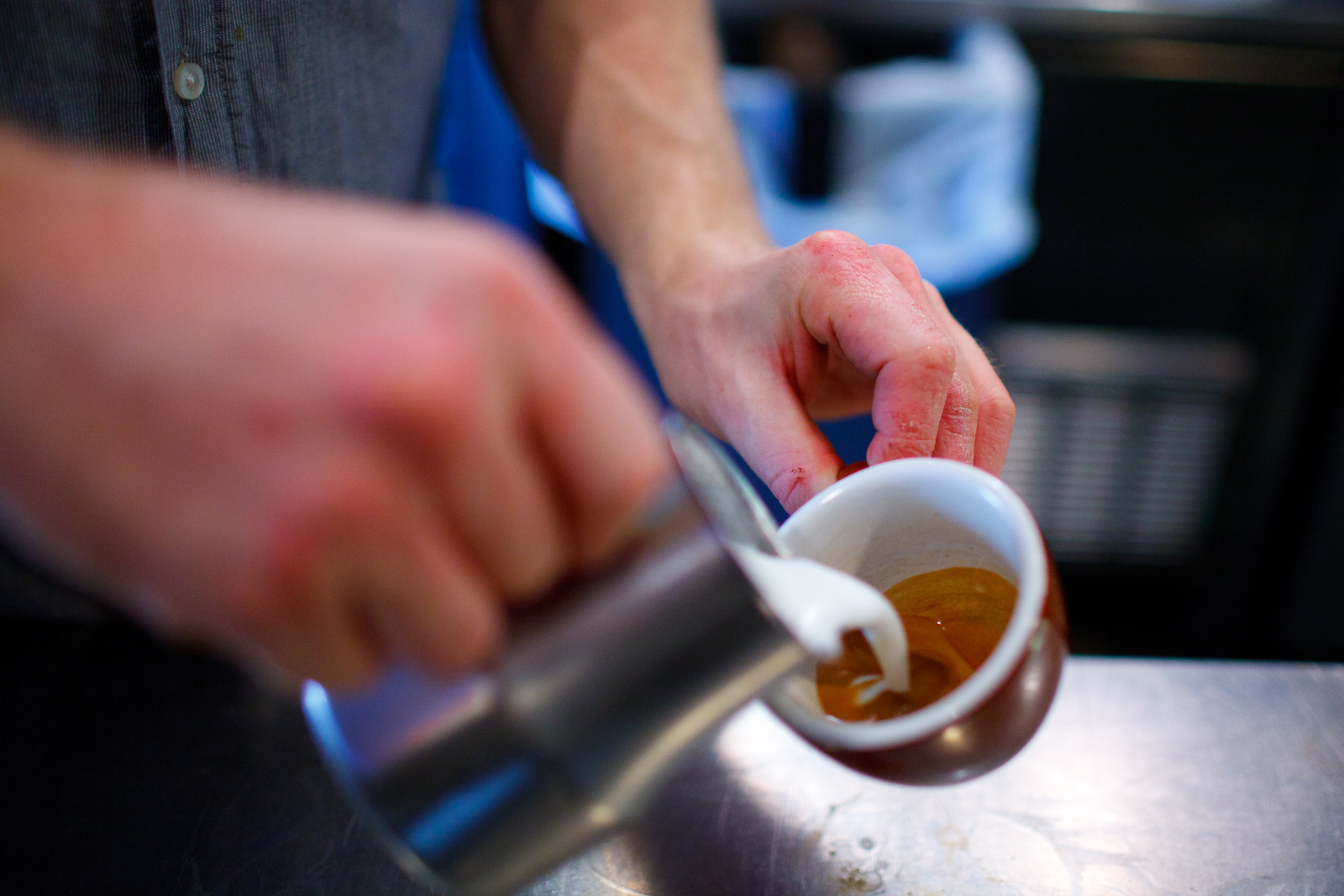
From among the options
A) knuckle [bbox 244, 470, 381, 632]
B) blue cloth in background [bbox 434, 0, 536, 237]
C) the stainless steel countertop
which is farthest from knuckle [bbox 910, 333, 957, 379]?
blue cloth in background [bbox 434, 0, 536, 237]

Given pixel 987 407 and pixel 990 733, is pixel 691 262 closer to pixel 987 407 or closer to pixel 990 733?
pixel 987 407

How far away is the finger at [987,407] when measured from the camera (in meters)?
0.55

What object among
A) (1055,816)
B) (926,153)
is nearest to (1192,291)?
(926,153)

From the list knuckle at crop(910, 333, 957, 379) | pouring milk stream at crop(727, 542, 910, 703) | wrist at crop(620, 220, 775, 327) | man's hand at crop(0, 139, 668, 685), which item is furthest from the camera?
wrist at crop(620, 220, 775, 327)

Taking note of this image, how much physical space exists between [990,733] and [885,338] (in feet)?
0.72

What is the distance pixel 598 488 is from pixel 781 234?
3.89ft

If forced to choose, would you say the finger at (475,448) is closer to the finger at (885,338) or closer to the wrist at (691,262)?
the finger at (885,338)

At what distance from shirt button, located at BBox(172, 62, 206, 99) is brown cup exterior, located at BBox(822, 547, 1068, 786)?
0.53 meters

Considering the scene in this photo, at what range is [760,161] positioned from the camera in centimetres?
139

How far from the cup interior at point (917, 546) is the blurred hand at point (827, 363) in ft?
0.18

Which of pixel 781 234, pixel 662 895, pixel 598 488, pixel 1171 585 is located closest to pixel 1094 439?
pixel 1171 585

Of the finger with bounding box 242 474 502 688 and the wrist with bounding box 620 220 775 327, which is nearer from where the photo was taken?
the finger with bounding box 242 474 502 688

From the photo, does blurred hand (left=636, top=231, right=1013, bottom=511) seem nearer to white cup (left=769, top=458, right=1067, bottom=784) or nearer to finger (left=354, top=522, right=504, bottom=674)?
white cup (left=769, top=458, right=1067, bottom=784)

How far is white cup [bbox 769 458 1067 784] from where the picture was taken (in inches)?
15.5
